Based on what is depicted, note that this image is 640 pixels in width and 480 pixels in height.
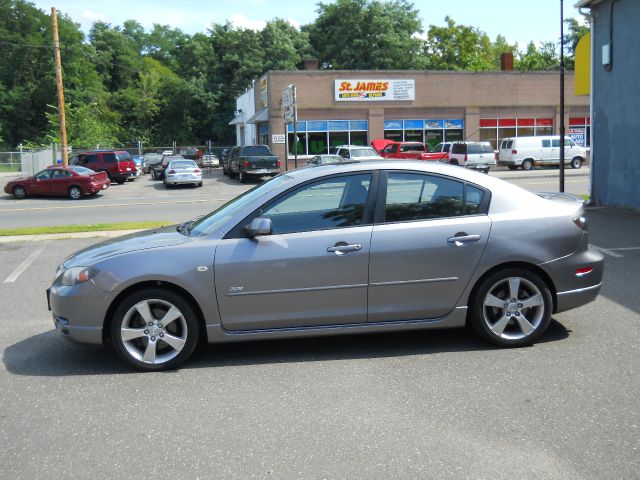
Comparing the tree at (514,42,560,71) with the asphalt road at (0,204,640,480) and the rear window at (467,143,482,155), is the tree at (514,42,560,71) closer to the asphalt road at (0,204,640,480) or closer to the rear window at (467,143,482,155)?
the rear window at (467,143,482,155)

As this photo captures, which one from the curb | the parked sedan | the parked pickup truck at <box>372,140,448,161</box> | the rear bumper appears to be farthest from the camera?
the parked pickup truck at <box>372,140,448,161</box>

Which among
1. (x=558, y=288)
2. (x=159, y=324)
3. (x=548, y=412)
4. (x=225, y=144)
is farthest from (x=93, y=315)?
(x=225, y=144)

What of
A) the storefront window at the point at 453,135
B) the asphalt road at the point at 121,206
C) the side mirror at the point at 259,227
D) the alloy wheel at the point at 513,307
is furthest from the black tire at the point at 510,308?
the storefront window at the point at 453,135

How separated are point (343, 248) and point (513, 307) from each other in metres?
1.51

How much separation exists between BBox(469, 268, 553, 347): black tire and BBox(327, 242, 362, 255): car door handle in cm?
108

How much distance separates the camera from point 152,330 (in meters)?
5.11

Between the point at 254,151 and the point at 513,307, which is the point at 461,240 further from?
the point at 254,151

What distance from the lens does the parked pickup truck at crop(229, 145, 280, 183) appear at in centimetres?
3281

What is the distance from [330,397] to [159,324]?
1475mm

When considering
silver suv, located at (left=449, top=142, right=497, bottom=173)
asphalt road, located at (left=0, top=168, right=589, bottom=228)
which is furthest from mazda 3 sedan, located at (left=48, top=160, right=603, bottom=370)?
silver suv, located at (left=449, top=142, right=497, bottom=173)

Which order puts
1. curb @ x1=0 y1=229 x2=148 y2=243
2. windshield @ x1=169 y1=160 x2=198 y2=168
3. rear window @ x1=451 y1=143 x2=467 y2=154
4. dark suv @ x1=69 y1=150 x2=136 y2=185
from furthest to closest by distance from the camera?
dark suv @ x1=69 y1=150 x2=136 y2=185
rear window @ x1=451 y1=143 x2=467 y2=154
windshield @ x1=169 y1=160 x2=198 y2=168
curb @ x1=0 y1=229 x2=148 y2=243

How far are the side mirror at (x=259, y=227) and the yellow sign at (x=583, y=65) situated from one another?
13869 millimetres

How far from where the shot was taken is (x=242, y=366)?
5.28m

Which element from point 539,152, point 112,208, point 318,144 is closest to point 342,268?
point 112,208
